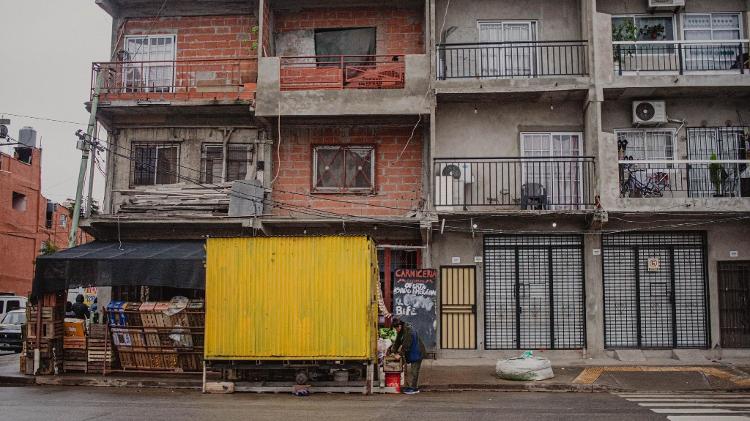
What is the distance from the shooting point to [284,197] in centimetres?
2012

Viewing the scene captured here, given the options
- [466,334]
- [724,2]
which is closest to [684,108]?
[724,2]

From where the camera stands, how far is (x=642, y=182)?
1917 cm

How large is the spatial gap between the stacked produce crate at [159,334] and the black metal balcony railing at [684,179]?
11.3m

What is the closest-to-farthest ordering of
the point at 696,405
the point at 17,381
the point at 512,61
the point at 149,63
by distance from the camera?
the point at 696,405
the point at 17,381
the point at 512,61
the point at 149,63

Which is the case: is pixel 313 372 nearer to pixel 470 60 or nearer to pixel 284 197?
pixel 284 197

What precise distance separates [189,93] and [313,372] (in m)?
9.19

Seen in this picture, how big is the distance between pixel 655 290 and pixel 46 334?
15085 millimetres

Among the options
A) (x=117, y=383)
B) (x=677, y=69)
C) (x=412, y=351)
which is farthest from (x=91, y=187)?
(x=677, y=69)

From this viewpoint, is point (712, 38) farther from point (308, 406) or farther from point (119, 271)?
point (119, 271)

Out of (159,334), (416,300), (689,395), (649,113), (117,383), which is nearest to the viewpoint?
(689,395)

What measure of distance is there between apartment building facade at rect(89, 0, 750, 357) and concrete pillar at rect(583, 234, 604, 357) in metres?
0.05

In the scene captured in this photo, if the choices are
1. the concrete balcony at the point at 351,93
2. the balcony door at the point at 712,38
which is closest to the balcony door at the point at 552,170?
the concrete balcony at the point at 351,93

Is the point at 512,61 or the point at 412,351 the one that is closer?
the point at 412,351

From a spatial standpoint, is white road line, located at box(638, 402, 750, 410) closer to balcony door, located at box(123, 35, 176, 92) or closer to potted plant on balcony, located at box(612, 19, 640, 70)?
potted plant on balcony, located at box(612, 19, 640, 70)
